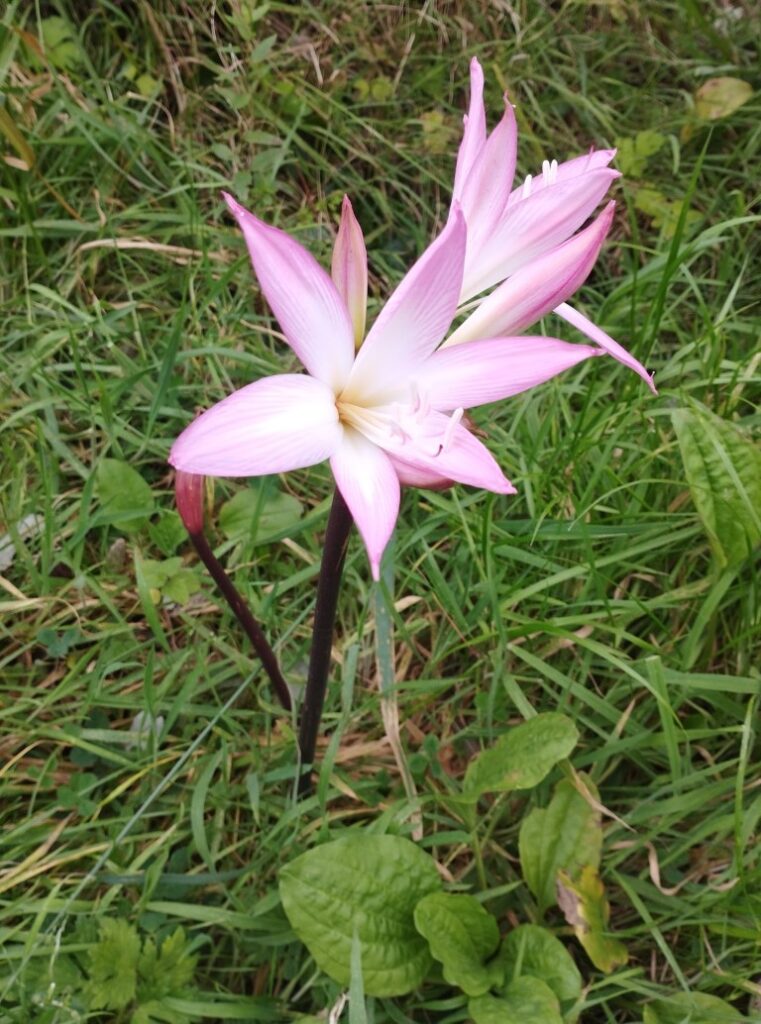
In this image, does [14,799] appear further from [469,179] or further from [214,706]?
[469,179]

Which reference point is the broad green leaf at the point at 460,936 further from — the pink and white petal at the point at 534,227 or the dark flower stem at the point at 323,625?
the pink and white petal at the point at 534,227

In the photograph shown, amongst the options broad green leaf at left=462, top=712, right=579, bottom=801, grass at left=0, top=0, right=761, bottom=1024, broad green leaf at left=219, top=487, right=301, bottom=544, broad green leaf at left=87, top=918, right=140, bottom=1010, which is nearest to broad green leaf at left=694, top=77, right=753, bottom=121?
grass at left=0, top=0, right=761, bottom=1024

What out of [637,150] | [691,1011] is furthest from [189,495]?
Answer: [637,150]

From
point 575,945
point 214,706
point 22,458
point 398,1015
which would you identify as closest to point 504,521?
point 214,706

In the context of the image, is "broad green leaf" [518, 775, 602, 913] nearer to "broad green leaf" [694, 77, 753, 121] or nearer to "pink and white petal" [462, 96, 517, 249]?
"pink and white petal" [462, 96, 517, 249]

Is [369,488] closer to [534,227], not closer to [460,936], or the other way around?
[534,227]

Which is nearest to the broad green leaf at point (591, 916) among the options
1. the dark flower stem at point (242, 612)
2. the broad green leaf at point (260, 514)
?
the dark flower stem at point (242, 612)
